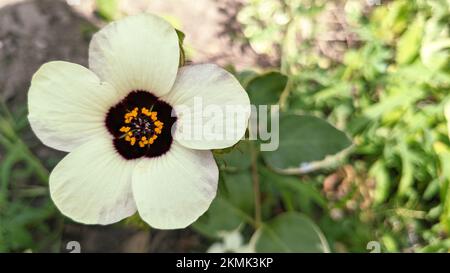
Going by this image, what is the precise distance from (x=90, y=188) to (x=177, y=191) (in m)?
0.16

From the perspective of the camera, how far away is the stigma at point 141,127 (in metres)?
0.92

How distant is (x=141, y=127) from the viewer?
0.93 meters

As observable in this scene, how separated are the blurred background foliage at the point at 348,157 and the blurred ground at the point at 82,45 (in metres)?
0.07

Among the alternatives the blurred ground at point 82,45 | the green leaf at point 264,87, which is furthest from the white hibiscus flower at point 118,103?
the blurred ground at point 82,45

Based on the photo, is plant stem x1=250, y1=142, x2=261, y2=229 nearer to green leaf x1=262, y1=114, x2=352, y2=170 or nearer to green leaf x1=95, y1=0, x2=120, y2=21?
green leaf x1=262, y1=114, x2=352, y2=170

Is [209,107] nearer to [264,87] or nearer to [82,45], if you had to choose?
[264,87]

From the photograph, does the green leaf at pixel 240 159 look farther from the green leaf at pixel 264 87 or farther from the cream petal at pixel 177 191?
the cream petal at pixel 177 191

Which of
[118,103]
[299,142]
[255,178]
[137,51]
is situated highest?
[137,51]

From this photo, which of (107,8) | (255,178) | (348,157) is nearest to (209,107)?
(255,178)

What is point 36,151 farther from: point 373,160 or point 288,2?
point 373,160

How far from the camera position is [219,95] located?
82 cm

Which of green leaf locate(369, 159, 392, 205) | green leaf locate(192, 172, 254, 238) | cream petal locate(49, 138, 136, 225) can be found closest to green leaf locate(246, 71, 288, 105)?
green leaf locate(192, 172, 254, 238)

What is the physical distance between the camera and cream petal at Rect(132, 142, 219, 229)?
32.8 inches

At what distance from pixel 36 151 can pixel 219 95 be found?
3.61ft
